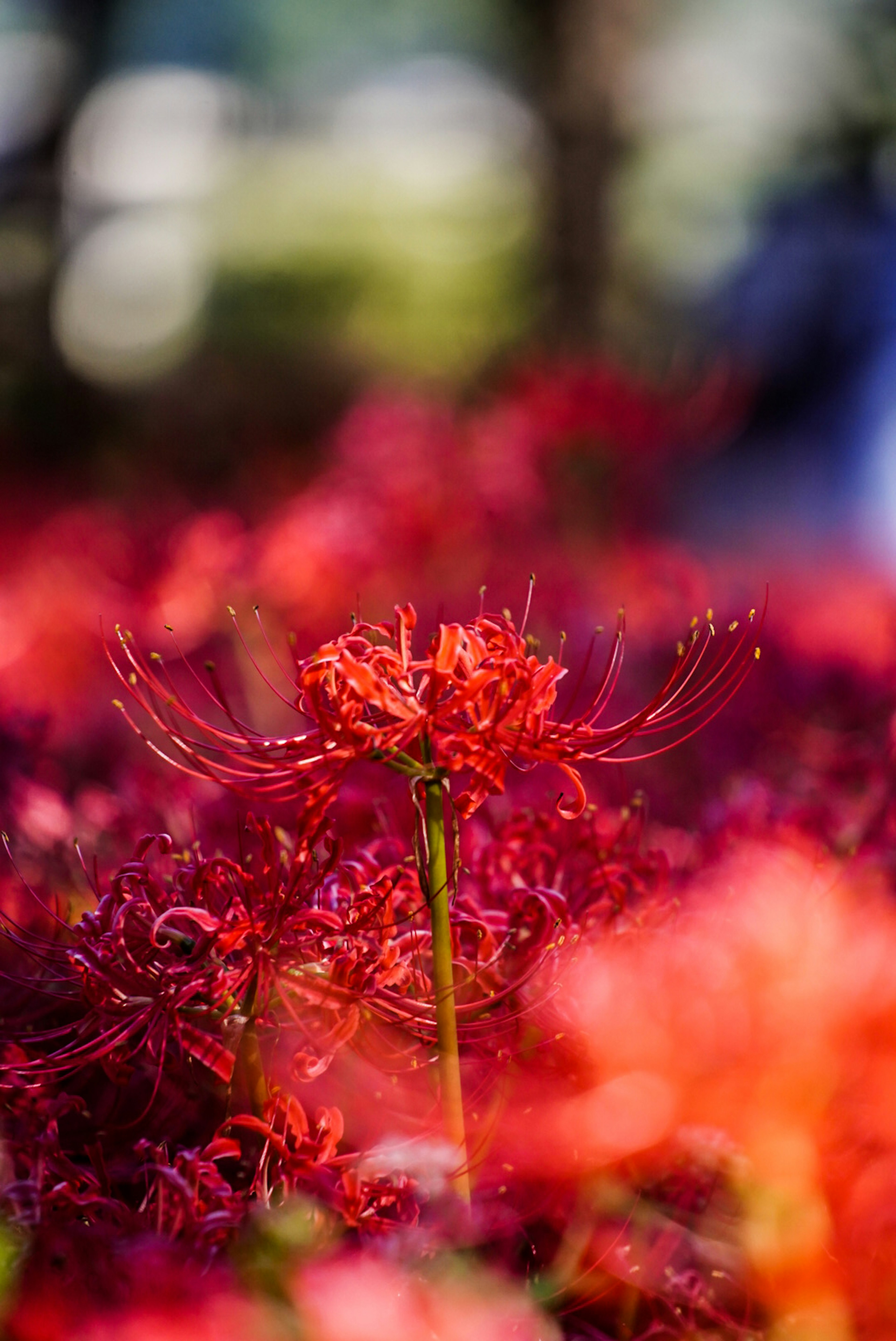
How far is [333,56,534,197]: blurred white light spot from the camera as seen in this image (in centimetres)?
476

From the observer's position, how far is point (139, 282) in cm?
486

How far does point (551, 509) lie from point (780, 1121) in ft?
3.41

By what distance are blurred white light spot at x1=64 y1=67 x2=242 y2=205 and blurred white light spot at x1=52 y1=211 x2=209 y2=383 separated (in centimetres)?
11

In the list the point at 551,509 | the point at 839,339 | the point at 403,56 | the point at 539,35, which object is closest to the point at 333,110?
the point at 403,56

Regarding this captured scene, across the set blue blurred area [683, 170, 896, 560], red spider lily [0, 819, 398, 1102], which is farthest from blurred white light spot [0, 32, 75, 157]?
red spider lily [0, 819, 398, 1102]

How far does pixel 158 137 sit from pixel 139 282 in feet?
→ 2.03

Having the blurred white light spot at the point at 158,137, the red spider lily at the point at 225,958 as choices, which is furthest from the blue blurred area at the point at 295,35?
the red spider lily at the point at 225,958

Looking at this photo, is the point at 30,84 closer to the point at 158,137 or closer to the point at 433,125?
the point at 158,137

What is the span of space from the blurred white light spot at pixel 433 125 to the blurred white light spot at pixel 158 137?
535 mm

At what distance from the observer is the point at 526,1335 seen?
44 cm

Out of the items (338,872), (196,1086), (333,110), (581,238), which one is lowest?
(196,1086)

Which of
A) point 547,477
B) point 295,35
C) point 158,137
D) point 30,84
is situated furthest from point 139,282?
point 547,477

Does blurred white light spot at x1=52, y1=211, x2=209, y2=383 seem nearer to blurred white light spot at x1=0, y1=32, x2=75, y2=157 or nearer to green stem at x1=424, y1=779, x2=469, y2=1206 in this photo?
blurred white light spot at x1=0, y1=32, x2=75, y2=157

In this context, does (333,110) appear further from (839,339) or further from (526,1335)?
(526,1335)
